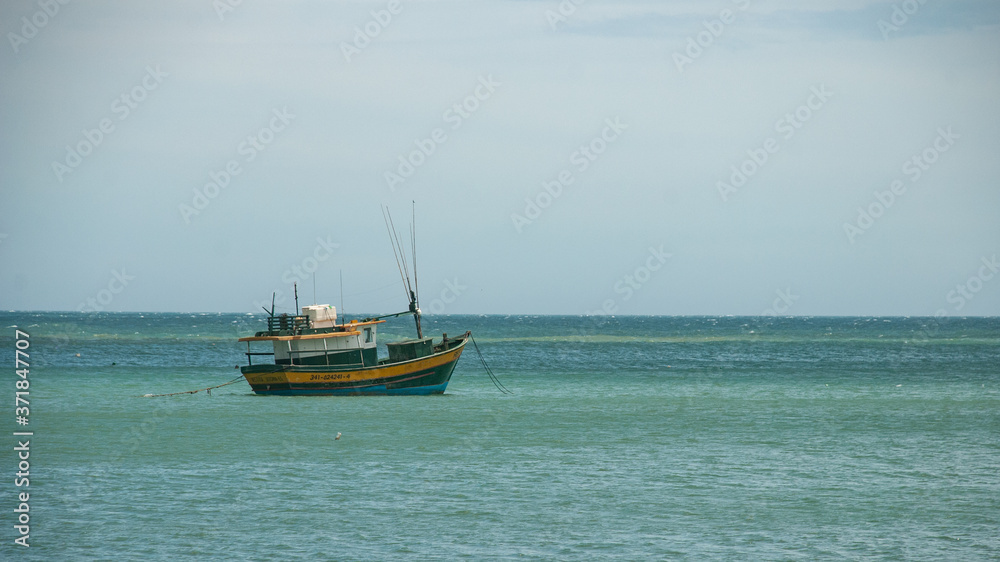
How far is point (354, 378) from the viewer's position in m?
38.4

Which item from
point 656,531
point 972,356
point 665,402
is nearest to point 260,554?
point 656,531

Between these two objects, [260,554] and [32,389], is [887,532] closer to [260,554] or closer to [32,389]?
[260,554]

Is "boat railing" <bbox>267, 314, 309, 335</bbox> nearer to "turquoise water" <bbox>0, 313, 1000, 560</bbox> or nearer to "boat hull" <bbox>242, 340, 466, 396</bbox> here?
"boat hull" <bbox>242, 340, 466, 396</bbox>

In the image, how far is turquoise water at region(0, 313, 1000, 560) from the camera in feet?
51.9

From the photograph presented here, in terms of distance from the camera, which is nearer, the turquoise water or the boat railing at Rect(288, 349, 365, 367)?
the turquoise water

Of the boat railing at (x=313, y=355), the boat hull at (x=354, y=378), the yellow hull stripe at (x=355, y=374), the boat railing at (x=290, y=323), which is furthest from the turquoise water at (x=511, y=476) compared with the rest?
the boat railing at (x=290, y=323)

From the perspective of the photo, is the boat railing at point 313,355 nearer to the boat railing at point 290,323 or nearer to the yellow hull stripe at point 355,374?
the yellow hull stripe at point 355,374

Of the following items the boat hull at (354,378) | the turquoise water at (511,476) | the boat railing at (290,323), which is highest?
the boat railing at (290,323)

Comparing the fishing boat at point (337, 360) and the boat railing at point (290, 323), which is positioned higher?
the boat railing at point (290, 323)

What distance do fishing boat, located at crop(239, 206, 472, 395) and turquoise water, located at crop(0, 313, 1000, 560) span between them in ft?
3.81

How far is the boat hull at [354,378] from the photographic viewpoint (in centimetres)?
3828

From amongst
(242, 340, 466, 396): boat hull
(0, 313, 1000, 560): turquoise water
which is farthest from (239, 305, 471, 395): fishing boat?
(0, 313, 1000, 560): turquoise water

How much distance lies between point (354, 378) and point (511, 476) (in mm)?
17952

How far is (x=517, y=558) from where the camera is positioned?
14969 mm
